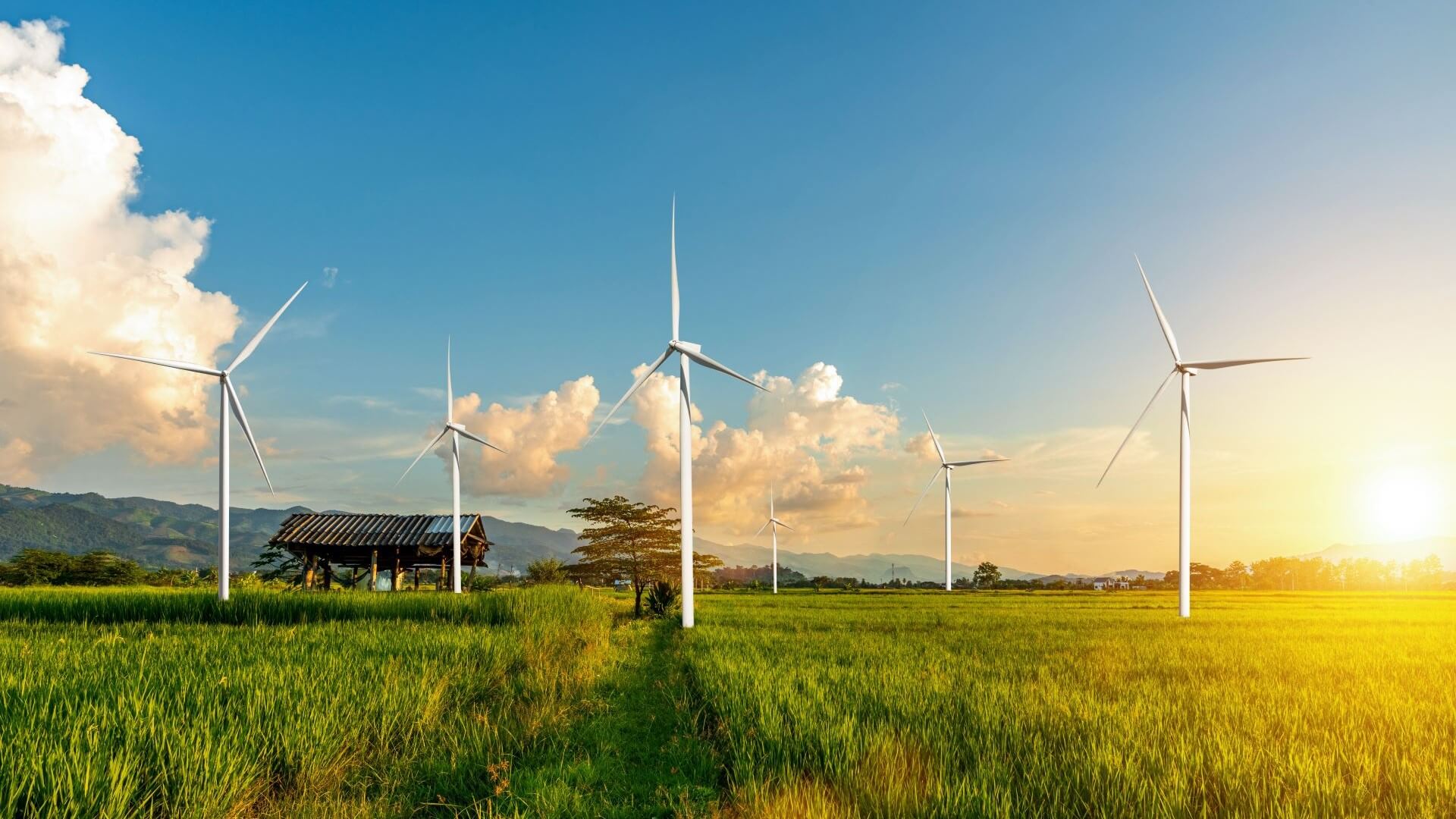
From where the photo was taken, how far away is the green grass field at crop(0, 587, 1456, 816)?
5738mm

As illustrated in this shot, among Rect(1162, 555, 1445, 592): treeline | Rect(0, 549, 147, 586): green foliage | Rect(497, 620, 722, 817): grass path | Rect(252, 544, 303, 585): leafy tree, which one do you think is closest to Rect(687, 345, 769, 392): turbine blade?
Rect(497, 620, 722, 817): grass path

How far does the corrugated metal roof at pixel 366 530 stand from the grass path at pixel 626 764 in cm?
3501

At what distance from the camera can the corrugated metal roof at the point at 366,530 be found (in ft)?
139

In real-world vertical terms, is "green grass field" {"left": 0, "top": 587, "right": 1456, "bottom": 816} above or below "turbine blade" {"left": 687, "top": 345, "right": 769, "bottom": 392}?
below

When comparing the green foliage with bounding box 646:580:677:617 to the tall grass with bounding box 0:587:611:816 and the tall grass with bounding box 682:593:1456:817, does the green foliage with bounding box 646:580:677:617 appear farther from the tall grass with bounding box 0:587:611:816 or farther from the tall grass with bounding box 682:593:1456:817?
the tall grass with bounding box 0:587:611:816

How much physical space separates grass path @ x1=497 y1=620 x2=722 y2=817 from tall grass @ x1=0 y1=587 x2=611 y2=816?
0.37 meters

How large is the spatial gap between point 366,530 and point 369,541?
1.47 meters

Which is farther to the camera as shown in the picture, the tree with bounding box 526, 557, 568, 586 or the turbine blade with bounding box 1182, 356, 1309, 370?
the tree with bounding box 526, 557, 568, 586

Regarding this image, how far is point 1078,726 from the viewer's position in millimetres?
7922

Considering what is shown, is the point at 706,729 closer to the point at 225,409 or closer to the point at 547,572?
the point at 225,409

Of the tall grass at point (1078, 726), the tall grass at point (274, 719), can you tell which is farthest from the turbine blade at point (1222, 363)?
the tall grass at point (274, 719)

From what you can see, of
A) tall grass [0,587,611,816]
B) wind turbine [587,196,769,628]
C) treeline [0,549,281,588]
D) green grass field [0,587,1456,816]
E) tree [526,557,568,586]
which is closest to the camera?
tall grass [0,587,611,816]

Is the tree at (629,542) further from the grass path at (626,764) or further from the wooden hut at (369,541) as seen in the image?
the grass path at (626,764)

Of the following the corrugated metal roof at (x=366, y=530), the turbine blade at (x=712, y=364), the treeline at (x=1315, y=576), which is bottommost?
the treeline at (x=1315, y=576)
